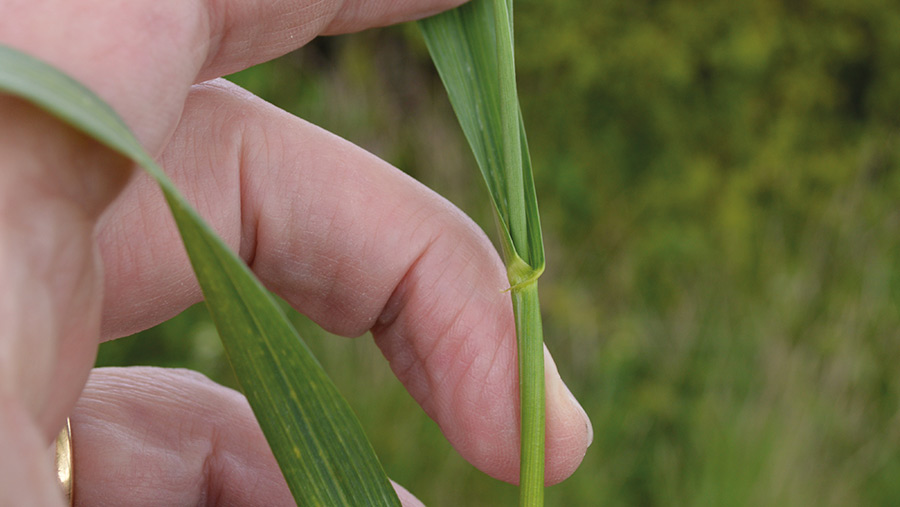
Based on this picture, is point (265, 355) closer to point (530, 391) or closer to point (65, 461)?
point (530, 391)

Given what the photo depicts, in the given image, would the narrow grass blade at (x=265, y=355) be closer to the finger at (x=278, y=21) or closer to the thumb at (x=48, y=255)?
the thumb at (x=48, y=255)

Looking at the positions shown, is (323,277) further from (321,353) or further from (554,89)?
(554,89)

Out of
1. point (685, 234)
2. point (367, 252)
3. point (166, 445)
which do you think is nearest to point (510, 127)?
point (367, 252)

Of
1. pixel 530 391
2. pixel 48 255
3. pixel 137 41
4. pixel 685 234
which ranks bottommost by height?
pixel 685 234

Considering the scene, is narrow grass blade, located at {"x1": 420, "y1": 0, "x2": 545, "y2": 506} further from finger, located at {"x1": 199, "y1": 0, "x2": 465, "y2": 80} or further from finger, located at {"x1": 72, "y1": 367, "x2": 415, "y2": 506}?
finger, located at {"x1": 72, "y1": 367, "x2": 415, "y2": 506}

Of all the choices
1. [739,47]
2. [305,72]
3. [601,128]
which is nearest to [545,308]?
[601,128]

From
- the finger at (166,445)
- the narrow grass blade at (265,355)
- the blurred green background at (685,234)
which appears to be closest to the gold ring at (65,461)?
the finger at (166,445)

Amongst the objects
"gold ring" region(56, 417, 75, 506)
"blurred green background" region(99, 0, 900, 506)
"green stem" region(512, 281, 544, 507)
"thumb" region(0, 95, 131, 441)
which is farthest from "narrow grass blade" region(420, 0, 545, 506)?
"blurred green background" region(99, 0, 900, 506)
